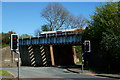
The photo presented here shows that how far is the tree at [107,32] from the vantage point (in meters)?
33.8

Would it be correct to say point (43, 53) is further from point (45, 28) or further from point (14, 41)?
point (14, 41)

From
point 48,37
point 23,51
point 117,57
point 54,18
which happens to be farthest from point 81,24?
point 117,57

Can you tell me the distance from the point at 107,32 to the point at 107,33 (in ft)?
0.52

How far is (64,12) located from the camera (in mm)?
82875

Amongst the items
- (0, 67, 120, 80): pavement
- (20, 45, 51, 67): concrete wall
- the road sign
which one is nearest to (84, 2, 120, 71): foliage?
(0, 67, 120, 80): pavement

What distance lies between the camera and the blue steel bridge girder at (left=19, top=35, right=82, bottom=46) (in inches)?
1924

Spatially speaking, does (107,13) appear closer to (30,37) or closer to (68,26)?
(30,37)

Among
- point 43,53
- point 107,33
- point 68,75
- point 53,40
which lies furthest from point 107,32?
point 43,53

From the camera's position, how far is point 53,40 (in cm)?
5453

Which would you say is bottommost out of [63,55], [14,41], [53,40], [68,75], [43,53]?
[68,75]

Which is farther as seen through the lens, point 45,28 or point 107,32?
point 45,28

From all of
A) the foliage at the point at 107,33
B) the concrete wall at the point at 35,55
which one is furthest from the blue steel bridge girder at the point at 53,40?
the foliage at the point at 107,33

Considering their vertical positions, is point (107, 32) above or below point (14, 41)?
above

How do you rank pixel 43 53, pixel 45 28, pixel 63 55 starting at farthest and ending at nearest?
pixel 45 28 → pixel 63 55 → pixel 43 53
